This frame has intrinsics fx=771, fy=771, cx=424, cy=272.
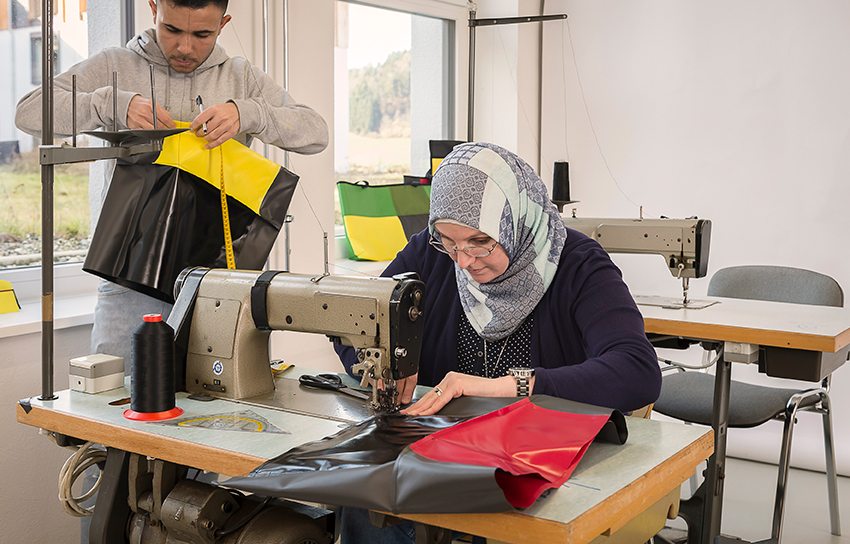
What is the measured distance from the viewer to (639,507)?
109 centimetres

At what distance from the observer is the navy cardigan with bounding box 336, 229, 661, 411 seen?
1.45 metres

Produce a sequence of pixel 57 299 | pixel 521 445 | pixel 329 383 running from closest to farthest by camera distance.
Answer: pixel 521 445 < pixel 329 383 < pixel 57 299

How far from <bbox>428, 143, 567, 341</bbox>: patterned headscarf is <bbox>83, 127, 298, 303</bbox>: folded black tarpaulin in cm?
48

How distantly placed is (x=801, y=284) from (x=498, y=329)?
1.83m

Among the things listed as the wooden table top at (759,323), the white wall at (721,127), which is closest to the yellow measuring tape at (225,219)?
the wooden table top at (759,323)

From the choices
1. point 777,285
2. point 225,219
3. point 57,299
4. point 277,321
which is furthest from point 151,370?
point 777,285

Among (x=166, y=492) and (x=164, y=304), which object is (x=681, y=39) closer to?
(x=164, y=304)

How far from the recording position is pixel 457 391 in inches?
53.8

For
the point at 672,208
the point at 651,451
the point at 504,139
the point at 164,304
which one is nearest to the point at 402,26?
the point at 504,139

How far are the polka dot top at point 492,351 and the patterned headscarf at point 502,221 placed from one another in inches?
1.2

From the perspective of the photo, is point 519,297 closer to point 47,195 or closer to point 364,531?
point 364,531

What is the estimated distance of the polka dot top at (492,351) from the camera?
68.4 inches

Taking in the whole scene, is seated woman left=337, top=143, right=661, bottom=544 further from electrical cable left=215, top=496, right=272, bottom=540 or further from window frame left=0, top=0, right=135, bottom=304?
window frame left=0, top=0, right=135, bottom=304

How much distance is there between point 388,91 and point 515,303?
242 cm
